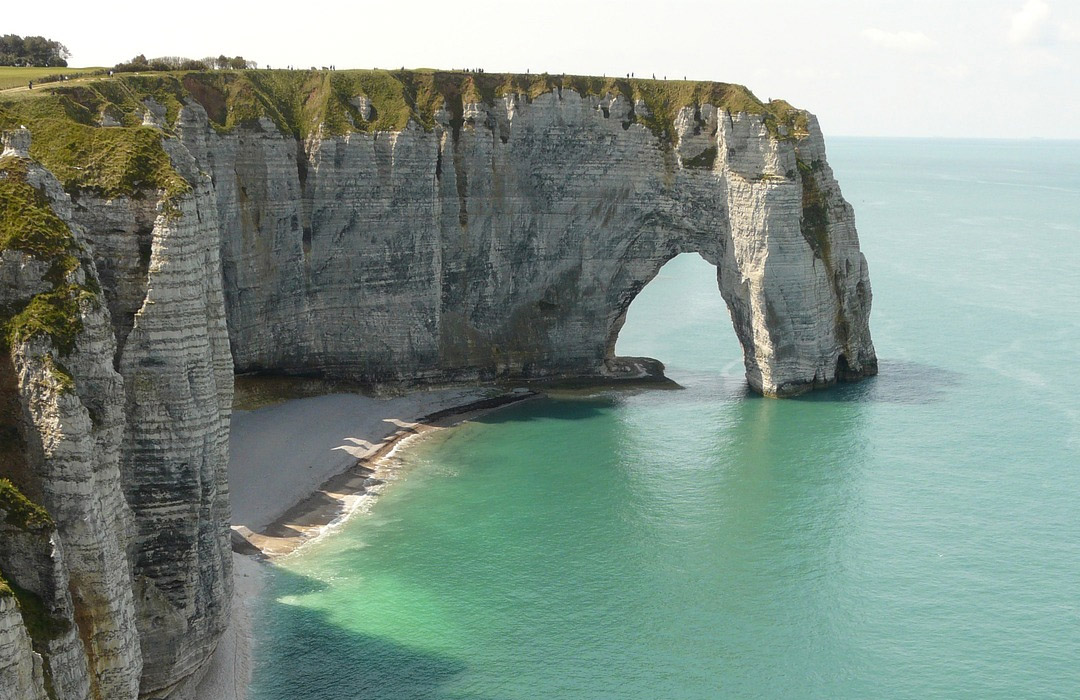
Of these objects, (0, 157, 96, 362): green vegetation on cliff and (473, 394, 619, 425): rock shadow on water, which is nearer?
(0, 157, 96, 362): green vegetation on cliff

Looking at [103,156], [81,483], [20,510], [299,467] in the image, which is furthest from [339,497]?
[20,510]

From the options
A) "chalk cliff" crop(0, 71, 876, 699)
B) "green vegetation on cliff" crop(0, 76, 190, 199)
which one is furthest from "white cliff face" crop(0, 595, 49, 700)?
"chalk cliff" crop(0, 71, 876, 699)

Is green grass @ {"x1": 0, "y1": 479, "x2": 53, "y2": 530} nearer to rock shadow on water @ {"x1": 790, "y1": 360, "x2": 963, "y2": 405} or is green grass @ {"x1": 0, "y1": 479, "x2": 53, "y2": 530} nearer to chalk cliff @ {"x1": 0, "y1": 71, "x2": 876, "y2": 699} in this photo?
chalk cliff @ {"x1": 0, "y1": 71, "x2": 876, "y2": 699}

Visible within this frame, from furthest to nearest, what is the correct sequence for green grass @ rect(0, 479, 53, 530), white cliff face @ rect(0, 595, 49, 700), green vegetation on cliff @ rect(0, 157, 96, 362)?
green vegetation on cliff @ rect(0, 157, 96, 362) → green grass @ rect(0, 479, 53, 530) → white cliff face @ rect(0, 595, 49, 700)

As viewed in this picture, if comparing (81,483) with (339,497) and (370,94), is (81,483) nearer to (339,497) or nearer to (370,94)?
(339,497)

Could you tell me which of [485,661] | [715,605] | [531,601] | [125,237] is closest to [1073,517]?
[715,605]

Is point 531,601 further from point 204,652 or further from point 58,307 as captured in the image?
point 58,307
